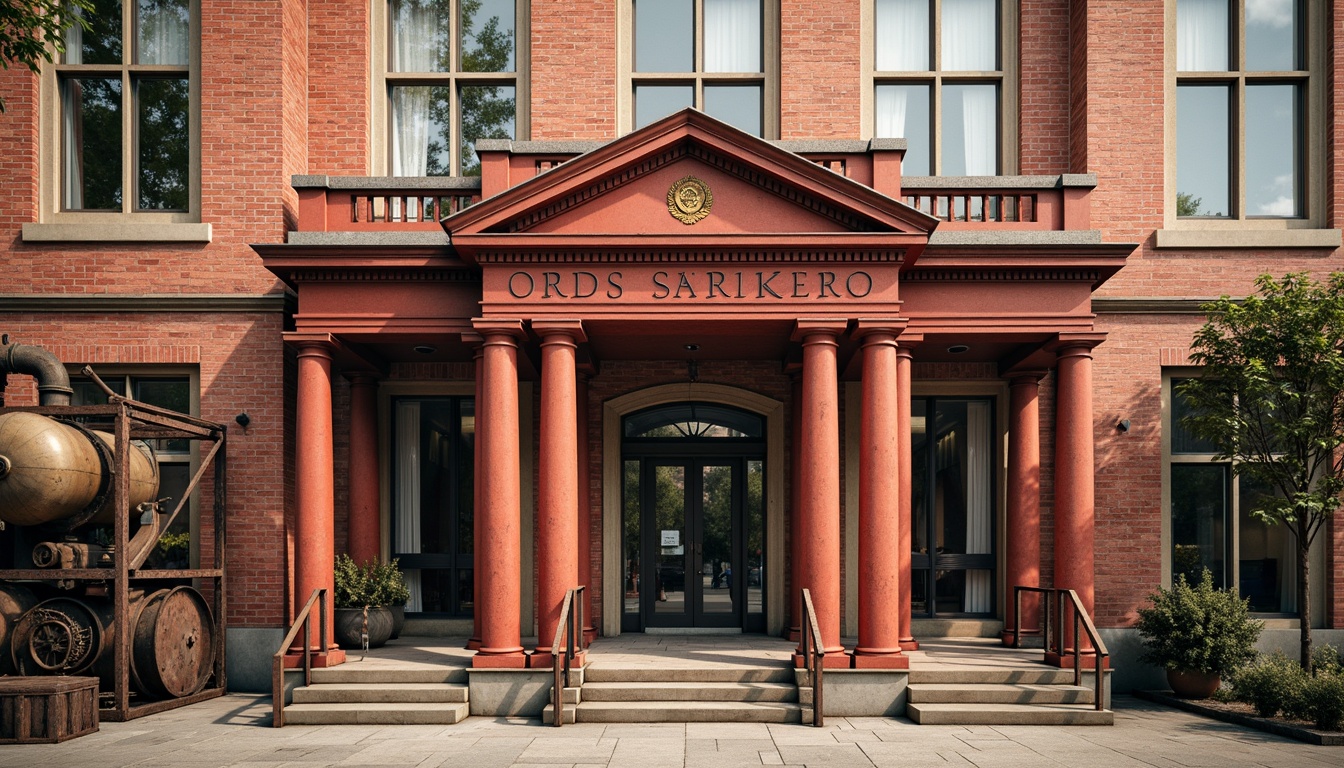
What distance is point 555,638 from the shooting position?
9938 millimetres

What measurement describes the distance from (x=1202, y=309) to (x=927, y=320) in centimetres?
372

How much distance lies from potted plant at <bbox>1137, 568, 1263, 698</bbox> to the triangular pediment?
5259mm

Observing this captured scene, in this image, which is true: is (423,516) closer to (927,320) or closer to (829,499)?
(829,499)

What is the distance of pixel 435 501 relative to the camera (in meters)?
14.1

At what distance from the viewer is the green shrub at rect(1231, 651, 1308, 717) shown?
32.9ft

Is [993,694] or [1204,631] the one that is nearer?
[993,694]

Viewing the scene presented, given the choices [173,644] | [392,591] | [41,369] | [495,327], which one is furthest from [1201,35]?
[41,369]

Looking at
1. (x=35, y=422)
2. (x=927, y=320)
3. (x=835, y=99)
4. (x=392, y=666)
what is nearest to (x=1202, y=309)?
(x=927, y=320)

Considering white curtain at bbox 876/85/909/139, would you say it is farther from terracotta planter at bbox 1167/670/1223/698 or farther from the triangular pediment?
terracotta planter at bbox 1167/670/1223/698

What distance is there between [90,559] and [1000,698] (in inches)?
383

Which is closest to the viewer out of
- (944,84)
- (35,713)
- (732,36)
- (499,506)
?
(35,713)

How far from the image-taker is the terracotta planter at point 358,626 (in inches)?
469

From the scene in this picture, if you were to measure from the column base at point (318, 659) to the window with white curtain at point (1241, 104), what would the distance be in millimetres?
12126

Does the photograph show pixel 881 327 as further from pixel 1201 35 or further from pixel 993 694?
pixel 1201 35
